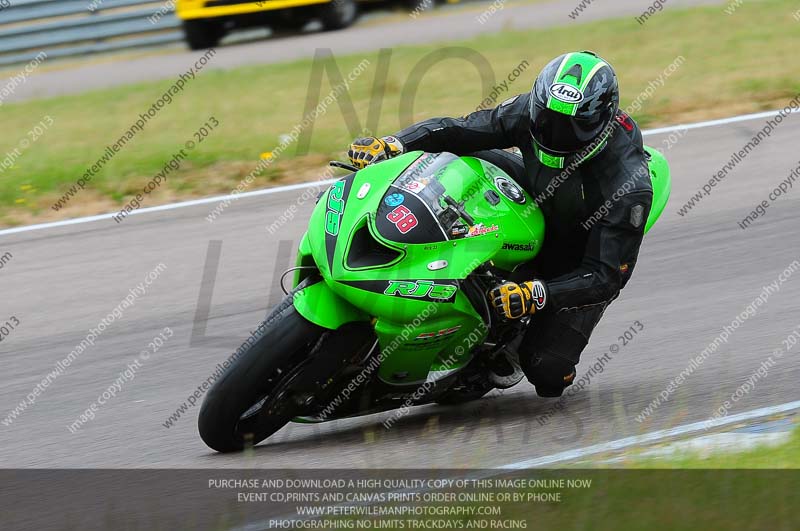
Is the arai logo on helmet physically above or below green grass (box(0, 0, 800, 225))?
above

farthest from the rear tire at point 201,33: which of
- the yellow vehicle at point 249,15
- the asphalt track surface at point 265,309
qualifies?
the asphalt track surface at point 265,309

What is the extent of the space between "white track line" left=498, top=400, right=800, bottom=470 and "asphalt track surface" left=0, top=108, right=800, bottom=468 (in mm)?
73

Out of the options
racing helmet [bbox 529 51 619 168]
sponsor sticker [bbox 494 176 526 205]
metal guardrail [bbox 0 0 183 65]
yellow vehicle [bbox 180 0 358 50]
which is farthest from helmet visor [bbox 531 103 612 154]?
metal guardrail [bbox 0 0 183 65]

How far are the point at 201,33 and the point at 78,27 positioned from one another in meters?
1.99

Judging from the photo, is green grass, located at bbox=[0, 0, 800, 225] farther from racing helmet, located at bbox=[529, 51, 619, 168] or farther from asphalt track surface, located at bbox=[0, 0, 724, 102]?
racing helmet, located at bbox=[529, 51, 619, 168]

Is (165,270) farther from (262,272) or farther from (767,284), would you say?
(767,284)

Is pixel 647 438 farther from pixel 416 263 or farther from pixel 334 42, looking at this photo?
pixel 334 42

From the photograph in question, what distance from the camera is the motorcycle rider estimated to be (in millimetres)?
4766

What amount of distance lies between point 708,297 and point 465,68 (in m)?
7.40

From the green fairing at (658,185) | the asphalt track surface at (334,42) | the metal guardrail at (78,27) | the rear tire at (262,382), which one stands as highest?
the rear tire at (262,382)

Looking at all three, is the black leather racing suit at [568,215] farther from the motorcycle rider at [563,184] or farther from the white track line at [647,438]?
the white track line at [647,438]

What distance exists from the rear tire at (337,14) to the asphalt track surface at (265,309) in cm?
739

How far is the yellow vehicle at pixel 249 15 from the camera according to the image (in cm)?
1577

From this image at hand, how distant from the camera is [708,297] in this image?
23.3ft
